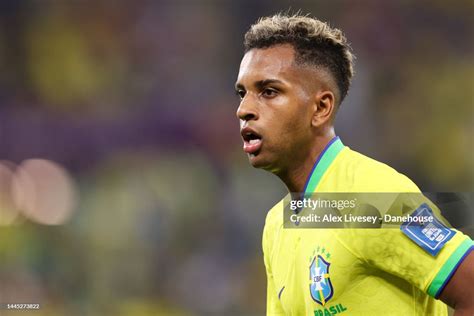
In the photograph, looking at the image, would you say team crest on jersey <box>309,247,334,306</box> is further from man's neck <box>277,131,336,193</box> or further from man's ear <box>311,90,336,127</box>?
man's ear <box>311,90,336,127</box>

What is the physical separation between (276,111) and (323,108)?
210mm

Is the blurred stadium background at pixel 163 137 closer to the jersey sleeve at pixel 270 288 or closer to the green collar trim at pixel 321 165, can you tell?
the jersey sleeve at pixel 270 288

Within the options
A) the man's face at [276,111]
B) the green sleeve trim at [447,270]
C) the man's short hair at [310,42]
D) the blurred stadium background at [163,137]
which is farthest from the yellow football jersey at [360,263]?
the blurred stadium background at [163,137]

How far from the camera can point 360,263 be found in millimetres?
2154

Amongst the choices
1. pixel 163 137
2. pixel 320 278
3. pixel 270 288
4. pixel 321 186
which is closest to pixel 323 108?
pixel 321 186

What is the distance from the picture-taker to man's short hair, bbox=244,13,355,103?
2.63 meters

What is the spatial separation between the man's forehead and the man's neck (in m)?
0.30

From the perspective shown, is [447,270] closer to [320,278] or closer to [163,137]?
[320,278]

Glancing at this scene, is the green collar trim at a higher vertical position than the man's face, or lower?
lower

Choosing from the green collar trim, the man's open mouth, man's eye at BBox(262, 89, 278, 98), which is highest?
man's eye at BBox(262, 89, 278, 98)

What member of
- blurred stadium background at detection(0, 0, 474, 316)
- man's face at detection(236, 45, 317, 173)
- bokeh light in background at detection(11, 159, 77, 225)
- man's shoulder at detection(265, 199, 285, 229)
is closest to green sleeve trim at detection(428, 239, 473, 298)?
Result: man's face at detection(236, 45, 317, 173)

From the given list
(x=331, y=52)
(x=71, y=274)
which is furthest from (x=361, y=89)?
(x=331, y=52)

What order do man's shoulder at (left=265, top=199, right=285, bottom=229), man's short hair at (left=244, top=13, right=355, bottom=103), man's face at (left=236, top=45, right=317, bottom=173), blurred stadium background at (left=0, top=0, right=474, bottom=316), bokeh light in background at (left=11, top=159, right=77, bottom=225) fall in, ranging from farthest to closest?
bokeh light in background at (left=11, top=159, right=77, bottom=225) → blurred stadium background at (left=0, top=0, right=474, bottom=316) → man's shoulder at (left=265, top=199, right=285, bottom=229) → man's short hair at (left=244, top=13, right=355, bottom=103) → man's face at (left=236, top=45, right=317, bottom=173)

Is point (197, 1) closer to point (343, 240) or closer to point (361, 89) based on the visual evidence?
point (361, 89)
